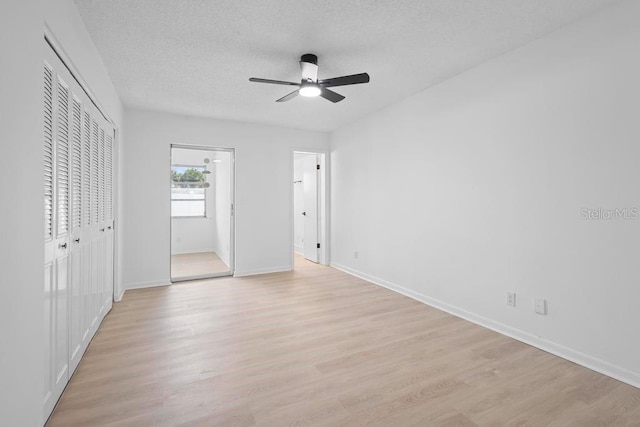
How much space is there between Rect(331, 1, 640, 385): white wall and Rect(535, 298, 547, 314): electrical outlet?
0.15ft

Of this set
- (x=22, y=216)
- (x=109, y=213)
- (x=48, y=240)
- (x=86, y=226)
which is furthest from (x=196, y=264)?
(x=22, y=216)

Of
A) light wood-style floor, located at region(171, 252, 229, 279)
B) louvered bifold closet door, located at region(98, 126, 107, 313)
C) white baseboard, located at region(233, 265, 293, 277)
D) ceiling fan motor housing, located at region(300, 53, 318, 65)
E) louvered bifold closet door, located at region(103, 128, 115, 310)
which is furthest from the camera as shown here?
light wood-style floor, located at region(171, 252, 229, 279)

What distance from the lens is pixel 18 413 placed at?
1.25 m

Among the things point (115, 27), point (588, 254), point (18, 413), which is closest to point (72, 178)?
point (115, 27)

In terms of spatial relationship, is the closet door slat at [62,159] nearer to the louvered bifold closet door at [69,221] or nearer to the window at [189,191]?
the louvered bifold closet door at [69,221]

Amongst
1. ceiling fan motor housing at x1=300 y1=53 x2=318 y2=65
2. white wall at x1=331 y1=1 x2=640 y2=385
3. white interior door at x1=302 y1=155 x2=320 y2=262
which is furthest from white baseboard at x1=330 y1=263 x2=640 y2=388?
ceiling fan motor housing at x1=300 y1=53 x2=318 y2=65

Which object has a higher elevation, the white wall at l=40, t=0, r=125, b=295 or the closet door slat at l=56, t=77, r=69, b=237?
the white wall at l=40, t=0, r=125, b=295

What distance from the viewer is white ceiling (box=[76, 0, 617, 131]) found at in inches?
82.9

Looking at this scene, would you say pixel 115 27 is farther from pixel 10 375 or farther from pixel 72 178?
pixel 10 375

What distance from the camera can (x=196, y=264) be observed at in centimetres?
582

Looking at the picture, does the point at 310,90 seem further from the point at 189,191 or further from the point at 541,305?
the point at 189,191

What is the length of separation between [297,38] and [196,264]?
470cm

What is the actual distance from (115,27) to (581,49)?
3.55m

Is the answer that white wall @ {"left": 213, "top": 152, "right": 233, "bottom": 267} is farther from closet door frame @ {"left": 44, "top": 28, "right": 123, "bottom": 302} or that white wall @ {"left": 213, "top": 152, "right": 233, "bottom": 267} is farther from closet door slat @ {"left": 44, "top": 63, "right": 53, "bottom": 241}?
closet door slat @ {"left": 44, "top": 63, "right": 53, "bottom": 241}
